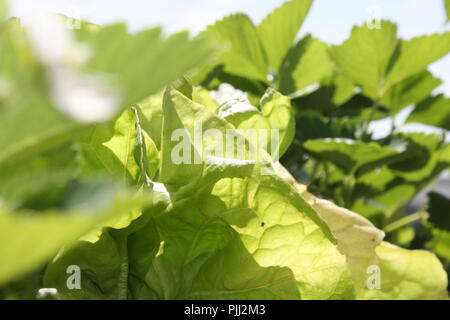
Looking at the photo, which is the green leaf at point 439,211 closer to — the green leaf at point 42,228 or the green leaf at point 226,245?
the green leaf at point 226,245

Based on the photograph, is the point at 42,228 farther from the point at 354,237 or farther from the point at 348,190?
the point at 348,190

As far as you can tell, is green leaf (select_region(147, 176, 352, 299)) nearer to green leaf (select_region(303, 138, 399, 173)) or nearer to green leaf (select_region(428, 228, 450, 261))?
green leaf (select_region(303, 138, 399, 173))

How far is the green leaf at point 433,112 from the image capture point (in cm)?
100

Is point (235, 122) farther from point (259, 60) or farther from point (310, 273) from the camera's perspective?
point (259, 60)

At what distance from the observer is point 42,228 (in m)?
0.12

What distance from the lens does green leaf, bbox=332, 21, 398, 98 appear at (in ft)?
2.75

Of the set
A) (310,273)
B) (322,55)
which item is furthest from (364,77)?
(310,273)

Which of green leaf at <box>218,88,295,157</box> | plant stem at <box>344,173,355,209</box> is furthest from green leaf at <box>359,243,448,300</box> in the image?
plant stem at <box>344,173,355,209</box>

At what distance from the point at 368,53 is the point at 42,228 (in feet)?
2.51

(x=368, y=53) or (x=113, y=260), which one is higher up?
(x=368, y=53)

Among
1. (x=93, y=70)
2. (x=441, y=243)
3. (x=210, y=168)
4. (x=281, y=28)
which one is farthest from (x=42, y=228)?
(x=441, y=243)

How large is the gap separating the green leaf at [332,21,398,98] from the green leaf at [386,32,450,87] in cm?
1

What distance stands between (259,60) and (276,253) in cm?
57

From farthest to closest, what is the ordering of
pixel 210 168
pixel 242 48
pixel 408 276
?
pixel 242 48, pixel 408 276, pixel 210 168
